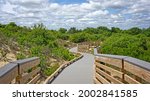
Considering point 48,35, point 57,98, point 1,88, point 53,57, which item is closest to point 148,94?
point 57,98

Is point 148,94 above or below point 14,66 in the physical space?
below

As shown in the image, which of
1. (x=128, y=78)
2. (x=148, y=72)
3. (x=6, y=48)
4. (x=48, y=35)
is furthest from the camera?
(x=48, y=35)

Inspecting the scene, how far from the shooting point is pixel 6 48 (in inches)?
706

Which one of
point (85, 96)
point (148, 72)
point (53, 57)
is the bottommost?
point (53, 57)

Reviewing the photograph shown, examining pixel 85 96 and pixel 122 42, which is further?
pixel 122 42

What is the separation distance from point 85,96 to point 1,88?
931 mm

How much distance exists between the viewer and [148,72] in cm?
368

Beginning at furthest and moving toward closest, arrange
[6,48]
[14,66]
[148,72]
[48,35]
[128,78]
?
[48,35], [6,48], [128,78], [14,66], [148,72]

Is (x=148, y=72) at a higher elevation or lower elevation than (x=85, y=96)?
higher

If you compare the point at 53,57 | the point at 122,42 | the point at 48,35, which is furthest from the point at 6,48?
the point at 122,42

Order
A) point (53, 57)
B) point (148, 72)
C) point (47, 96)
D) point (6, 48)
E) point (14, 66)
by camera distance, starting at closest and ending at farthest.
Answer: point (148, 72) < point (47, 96) < point (14, 66) < point (6, 48) < point (53, 57)

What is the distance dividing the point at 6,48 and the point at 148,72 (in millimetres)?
14872

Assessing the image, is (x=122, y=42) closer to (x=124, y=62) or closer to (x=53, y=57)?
(x=53, y=57)

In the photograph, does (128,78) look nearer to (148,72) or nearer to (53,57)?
(148,72)
